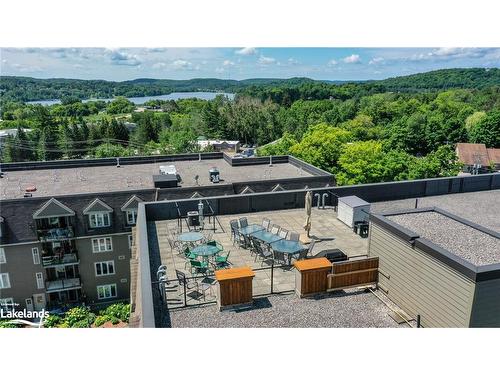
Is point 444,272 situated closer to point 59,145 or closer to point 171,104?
point 59,145

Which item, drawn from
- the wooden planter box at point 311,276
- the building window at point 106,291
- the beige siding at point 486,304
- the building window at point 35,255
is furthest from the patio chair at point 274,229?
the building window at point 35,255

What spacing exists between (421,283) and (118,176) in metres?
27.4

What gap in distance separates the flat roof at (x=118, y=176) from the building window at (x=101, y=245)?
147 inches

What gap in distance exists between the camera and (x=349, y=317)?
10.4 m

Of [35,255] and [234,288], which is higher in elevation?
[234,288]

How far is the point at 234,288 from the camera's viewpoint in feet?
35.4

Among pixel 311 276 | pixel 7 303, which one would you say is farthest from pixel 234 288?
pixel 7 303

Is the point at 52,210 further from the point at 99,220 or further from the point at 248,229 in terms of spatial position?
the point at 248,229

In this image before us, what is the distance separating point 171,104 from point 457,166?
155 meters

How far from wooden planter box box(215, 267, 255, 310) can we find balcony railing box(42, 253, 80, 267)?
20.9 meters

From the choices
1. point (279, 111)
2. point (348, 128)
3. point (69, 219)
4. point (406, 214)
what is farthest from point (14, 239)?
point (279, 111)

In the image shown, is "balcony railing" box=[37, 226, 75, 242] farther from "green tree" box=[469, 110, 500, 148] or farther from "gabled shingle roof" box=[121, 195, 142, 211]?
"green tree" box=[469, 110, 500, 148]

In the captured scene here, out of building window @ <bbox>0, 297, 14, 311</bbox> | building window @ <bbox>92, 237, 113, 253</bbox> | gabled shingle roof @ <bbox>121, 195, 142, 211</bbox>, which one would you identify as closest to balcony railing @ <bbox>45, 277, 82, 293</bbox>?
building window @ <bbox>0, 297, 14, 311</bbox>

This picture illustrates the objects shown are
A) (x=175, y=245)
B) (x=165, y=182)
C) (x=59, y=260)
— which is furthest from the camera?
(x=165, y=182)
